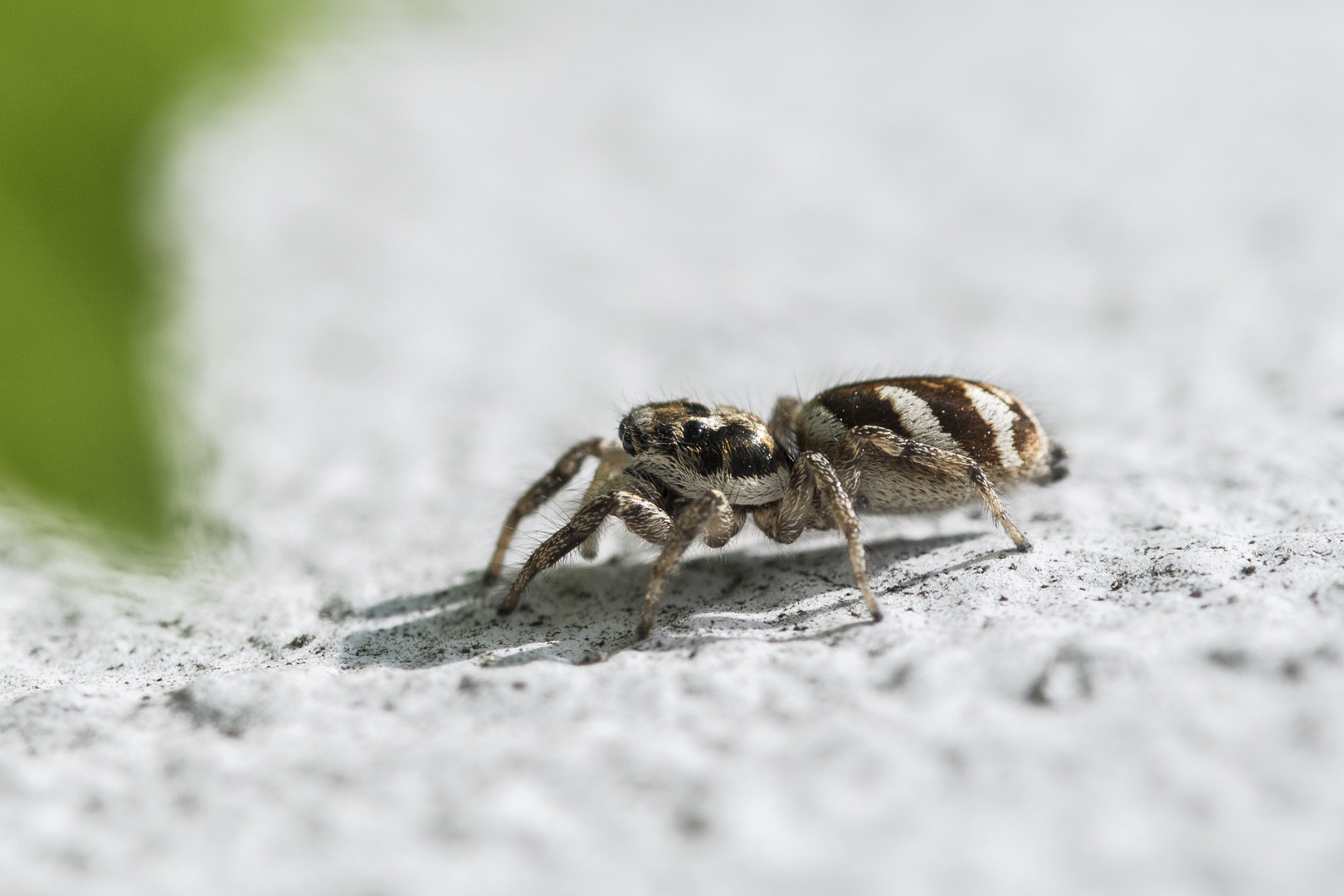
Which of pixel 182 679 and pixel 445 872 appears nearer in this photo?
pixel 445 872

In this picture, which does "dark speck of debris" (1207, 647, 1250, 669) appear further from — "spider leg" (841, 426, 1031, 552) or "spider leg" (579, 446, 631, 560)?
"spider leg" (579, 446, 631, 560)

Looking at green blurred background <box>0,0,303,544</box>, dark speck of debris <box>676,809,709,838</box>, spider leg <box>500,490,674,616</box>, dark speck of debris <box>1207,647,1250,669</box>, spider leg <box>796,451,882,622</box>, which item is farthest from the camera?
green blurred background <box>0,0,303,544</box>

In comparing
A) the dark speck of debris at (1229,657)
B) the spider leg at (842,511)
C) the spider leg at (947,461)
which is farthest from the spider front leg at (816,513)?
the dark speck of debris at (1229,657)

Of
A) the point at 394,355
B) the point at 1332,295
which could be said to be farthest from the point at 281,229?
the point at 1332,295

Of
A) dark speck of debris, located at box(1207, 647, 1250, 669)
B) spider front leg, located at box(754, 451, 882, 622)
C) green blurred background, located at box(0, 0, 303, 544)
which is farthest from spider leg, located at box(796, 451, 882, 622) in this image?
green blurred background, located at box(0, 0, 303, 544)

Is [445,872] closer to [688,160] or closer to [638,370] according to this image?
[638,370]

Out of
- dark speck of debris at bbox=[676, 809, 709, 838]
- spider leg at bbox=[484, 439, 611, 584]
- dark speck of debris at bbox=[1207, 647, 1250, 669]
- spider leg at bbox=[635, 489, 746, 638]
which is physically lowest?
dark speck of debris at bbox=[676, 809, 709, 838]

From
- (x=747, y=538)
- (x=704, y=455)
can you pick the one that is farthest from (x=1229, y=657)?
(x=747, y=538)
